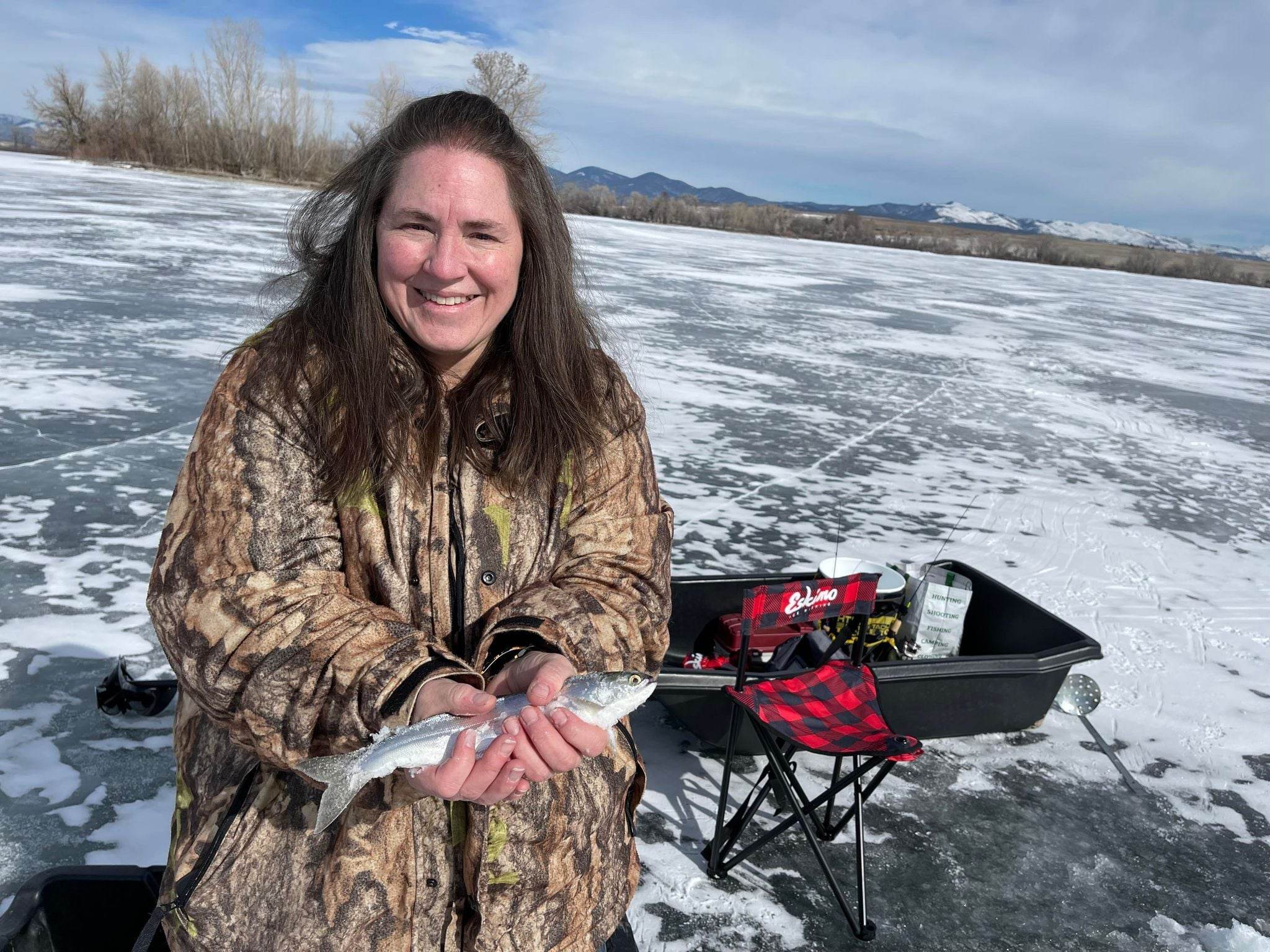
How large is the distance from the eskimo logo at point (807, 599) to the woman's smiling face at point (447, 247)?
1291 millimetres

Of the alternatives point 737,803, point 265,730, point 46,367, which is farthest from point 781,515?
point 46,367

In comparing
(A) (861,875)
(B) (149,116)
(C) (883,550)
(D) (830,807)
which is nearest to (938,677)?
(D) (830,807)

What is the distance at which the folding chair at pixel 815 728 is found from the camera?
2.45 m

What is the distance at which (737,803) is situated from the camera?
3.01 metres

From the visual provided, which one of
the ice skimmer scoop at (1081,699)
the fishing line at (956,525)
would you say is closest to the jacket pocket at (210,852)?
the ice skimmer scoop at (1081,699)

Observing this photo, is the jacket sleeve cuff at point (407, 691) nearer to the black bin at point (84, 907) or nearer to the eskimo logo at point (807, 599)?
the black bin at point (84, 907)

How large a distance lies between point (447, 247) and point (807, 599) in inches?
60.5

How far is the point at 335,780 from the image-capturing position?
58.2 inches

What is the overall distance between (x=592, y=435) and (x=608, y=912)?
102 centimetres

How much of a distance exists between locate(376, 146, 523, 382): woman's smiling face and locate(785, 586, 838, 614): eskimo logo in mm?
1291

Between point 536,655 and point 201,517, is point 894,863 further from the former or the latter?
point 201,517

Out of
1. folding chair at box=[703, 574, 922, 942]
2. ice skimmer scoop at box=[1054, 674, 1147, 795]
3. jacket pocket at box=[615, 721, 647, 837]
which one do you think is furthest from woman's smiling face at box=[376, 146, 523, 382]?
ice skimmer scoop at box=[1054, 674, 1147, 795]

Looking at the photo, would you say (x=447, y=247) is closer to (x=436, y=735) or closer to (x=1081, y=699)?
(x=436, y=735)

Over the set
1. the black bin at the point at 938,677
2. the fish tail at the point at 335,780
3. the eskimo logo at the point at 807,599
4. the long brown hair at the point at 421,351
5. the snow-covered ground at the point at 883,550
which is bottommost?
the snow-covered ground at the point at 883,550
